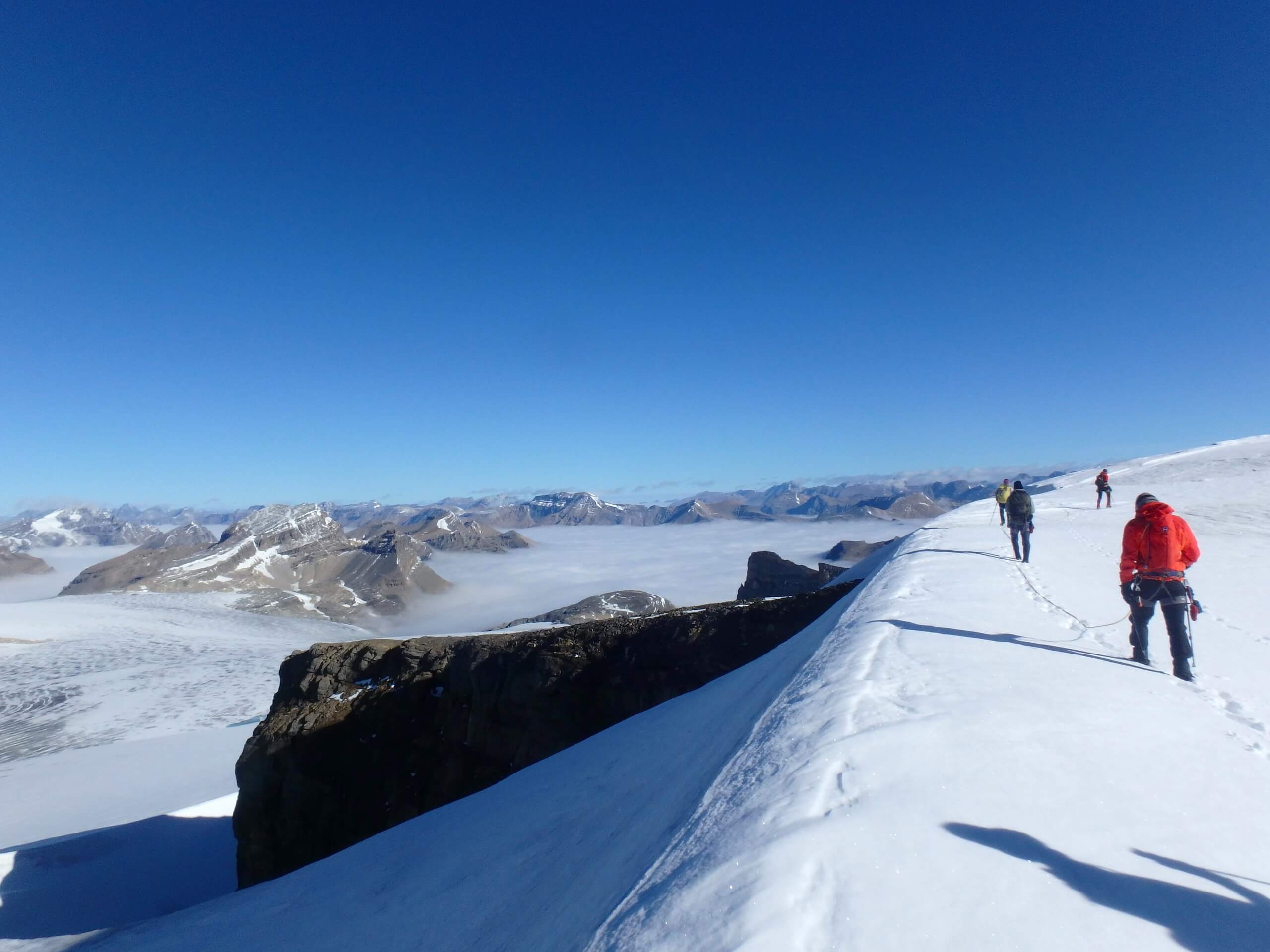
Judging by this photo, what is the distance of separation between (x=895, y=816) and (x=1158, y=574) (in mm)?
6193

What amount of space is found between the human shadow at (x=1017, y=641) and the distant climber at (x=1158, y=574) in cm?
30

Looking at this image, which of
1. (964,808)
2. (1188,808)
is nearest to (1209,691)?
(1188,808)

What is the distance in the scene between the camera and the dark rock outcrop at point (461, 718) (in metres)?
17.5

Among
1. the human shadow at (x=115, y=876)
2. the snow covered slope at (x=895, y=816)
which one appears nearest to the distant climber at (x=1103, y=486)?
the snow covered slope at (x=895, y=816)

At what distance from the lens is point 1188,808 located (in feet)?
13.9

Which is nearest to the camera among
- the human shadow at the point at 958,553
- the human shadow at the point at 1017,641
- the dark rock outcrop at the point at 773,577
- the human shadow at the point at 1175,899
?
the human shadow at the point at 1175,899

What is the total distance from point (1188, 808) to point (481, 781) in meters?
18.1

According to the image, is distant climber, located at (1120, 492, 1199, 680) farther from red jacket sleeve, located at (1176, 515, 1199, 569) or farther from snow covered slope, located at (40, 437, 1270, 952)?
snow covered slope, located at (40, 437, 1270, 952)

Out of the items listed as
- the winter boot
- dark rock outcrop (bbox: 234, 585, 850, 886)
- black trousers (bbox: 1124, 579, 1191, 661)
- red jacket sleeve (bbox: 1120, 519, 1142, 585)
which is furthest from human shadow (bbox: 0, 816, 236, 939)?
red jacket sleeve (bbox: 1120, 519, 1142, 585)

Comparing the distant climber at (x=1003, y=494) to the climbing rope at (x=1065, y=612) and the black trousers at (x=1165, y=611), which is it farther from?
the black trousers at (x=1165, y=611)

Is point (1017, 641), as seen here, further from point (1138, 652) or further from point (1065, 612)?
point (1065, 612)

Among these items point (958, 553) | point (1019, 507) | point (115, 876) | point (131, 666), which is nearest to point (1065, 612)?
point (1019, 507)

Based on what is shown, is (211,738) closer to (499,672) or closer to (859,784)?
(499,672)

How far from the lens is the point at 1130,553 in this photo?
816 centimetres
